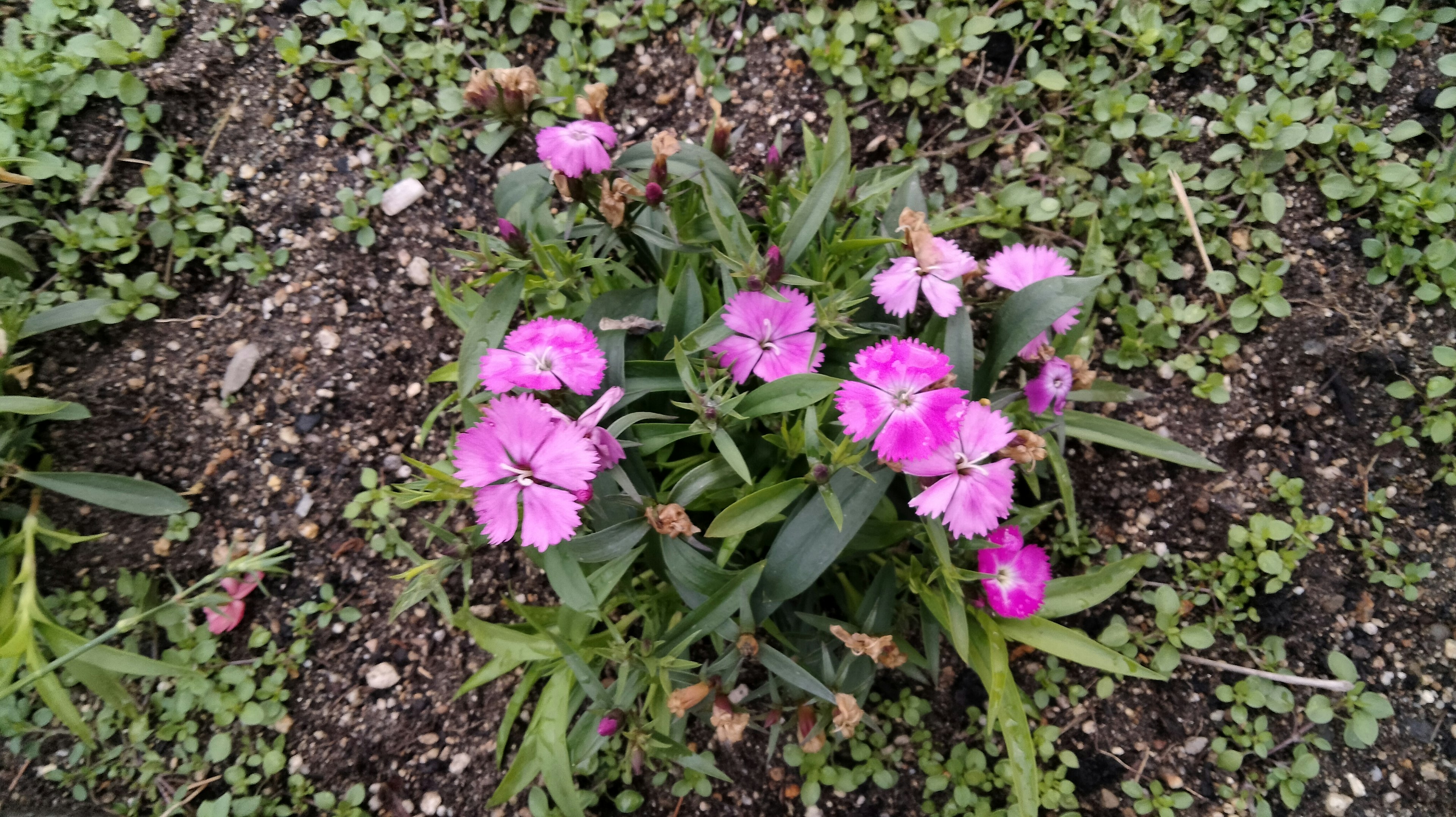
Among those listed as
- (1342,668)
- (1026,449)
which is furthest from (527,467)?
(1342,668)

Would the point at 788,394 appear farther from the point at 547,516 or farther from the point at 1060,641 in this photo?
the point at 1060,641

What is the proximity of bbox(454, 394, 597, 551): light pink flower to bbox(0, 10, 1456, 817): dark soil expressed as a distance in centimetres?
76

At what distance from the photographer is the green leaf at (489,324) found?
5.58 ft

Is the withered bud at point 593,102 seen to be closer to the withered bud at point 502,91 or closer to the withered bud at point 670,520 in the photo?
the withered bud at point 502,91

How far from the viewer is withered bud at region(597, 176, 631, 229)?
1632mm

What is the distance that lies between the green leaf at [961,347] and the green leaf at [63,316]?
2122 mm

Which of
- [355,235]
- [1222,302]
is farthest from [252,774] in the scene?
[1222,302]

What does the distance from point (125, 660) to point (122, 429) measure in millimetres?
631

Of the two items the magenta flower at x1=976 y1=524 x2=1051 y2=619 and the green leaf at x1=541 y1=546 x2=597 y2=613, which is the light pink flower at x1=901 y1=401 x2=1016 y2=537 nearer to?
the magenta flower at x1=976 y1=524 x2=1051 y2=619

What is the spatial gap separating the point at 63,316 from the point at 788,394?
6.21 feet

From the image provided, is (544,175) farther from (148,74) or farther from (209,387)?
(148,74)

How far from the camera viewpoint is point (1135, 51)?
2346 millimetres

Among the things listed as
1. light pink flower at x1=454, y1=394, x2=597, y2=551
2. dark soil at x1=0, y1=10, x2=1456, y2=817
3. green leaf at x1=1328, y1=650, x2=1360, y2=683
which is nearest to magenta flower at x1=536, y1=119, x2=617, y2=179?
light pink flower at x1=454, y1=394, x2=597, y2=551

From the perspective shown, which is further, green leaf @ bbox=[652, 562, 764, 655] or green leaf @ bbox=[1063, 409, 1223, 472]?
green leaf @ bbox=[1063, 409, 1223, 472]
